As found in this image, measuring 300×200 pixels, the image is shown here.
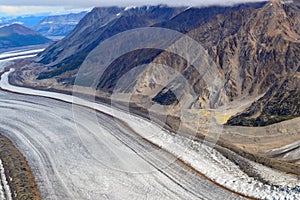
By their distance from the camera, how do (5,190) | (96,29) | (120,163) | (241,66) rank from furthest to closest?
1. (96,29)
2. (241,66)
3. (120,163)
4. (5,190)

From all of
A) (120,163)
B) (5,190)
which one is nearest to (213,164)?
(120,163)

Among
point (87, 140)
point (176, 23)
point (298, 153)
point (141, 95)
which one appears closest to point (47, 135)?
point (87, 140)

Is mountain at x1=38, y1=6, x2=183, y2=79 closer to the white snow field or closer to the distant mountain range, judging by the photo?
the distant mountain range

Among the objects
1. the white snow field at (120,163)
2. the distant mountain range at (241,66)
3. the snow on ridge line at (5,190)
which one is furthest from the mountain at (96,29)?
the snow on ridge line at (5,190)

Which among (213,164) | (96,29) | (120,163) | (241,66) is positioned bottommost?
(120,163)

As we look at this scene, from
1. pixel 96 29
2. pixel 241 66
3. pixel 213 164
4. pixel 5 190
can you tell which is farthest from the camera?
pixel 96 29

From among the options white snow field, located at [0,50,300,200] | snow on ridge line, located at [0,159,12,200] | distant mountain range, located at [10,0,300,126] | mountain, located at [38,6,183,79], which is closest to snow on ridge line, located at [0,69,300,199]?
white snow field, located at [0,50,300,200]

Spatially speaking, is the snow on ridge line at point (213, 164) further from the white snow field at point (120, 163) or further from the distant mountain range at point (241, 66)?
the distant mountain range at point (241, 66)

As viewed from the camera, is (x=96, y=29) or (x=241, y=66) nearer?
(x=241, y=66)

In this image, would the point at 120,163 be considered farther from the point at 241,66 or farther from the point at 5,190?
the point at 241,66
